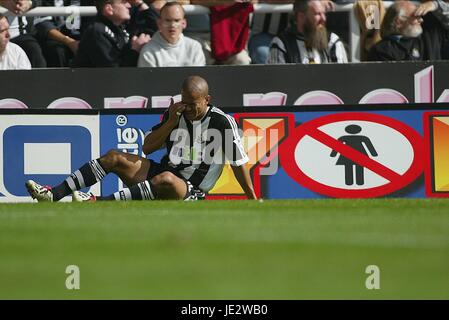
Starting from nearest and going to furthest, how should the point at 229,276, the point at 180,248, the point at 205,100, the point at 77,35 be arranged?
the point at 229,276, the point at 180,248, the point at 205,100, the point at 77,35

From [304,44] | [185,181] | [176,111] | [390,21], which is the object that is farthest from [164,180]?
[390,21]

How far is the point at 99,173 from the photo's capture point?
12.8 meters

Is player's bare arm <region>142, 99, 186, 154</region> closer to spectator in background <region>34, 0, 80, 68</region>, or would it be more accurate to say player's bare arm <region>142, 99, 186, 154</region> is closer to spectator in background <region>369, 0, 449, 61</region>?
spectator in background <region>34, 0, 80, 68</region>

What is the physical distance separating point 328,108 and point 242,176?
6.08 ft

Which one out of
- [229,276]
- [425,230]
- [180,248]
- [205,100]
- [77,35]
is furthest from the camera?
[77,35]

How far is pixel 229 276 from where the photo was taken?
24.7ft

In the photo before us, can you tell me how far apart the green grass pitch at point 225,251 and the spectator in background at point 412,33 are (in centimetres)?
414

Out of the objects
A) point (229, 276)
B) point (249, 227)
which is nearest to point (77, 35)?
point (249, 227)

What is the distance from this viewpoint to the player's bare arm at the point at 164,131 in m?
12.5

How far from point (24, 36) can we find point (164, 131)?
3.46 meters

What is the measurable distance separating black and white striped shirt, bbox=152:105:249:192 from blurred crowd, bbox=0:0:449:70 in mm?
2079

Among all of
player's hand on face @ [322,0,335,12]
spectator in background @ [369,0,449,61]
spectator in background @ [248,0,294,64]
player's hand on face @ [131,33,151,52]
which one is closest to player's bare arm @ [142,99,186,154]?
player's hand on face @ [131,33,151,52]
